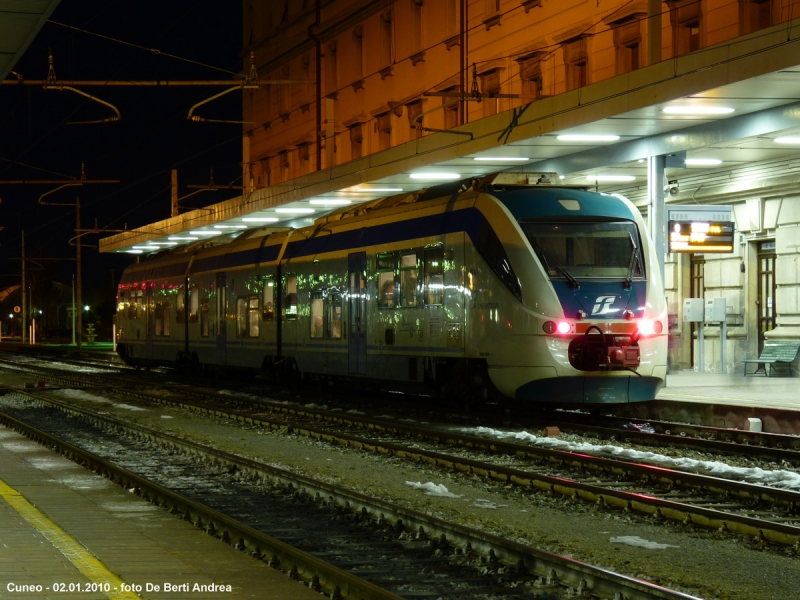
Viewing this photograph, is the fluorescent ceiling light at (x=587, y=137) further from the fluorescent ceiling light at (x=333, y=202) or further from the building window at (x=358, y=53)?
the building window at (x=358, y=53)

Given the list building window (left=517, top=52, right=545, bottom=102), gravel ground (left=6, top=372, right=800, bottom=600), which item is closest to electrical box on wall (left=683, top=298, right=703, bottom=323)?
building window (left=517, top=52, right=545, bottom=102)

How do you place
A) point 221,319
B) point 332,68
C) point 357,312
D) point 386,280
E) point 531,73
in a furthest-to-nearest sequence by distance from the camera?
point 332,68 → point 531,73 → point 221,319 → point 357,312 → point 386,280

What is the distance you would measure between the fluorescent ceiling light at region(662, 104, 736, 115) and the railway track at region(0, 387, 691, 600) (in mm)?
8177

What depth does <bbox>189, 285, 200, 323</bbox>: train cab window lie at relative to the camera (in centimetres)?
2941

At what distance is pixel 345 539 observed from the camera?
8.73 m

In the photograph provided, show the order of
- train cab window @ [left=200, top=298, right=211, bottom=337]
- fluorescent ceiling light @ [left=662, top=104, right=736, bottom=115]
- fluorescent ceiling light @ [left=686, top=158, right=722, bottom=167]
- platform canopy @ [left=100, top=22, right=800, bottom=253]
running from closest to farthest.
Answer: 1. platform canopy @ [left=100, top=22, right=800, bottom=253]
2. fluorescent ceiling light @ [left=662, top=104, right=736, bottom=115]
3. fluorescent ceiling light @ [left=686, top=158, right=722, bottom=167]
4. train cab window @ [left=200, top=298, right=211, bottom=337]

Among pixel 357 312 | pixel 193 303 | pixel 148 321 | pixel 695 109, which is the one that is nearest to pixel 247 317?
pixel 193 303

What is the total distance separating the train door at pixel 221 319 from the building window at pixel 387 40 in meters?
16.9

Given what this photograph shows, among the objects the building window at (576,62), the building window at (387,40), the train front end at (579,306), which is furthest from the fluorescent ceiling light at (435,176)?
the building window at (387,40)

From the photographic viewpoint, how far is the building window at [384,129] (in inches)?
1671

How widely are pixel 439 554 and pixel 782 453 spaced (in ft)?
19.3

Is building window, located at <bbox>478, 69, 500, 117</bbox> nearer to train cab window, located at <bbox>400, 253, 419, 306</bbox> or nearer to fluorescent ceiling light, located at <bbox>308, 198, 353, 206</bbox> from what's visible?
fluorescent ceiling light, located at <bbox>308, 198, 353, 206</bbox>

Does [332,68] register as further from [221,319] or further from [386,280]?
[386,280]

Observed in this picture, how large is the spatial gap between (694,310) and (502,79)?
488 inches
